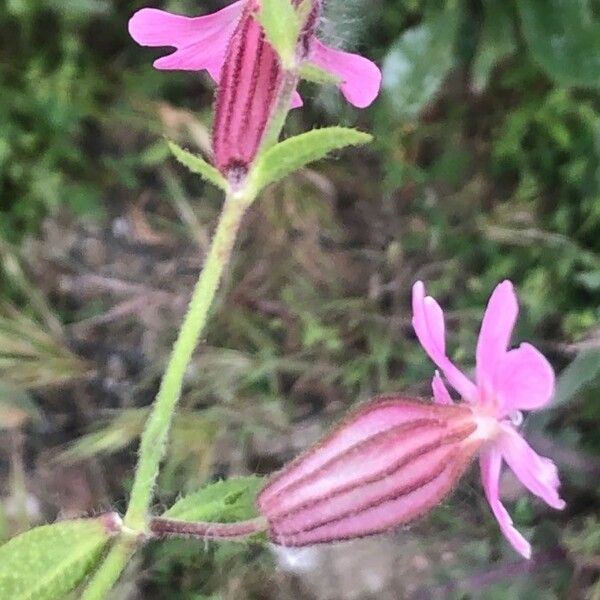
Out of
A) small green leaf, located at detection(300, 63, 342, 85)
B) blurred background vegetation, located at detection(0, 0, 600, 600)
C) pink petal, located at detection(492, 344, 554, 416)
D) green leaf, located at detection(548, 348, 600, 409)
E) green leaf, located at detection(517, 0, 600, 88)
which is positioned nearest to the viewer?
pink petal, located at detection(492, 344, 554, 416)

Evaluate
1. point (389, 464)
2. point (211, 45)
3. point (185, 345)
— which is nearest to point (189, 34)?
point (211, 45)

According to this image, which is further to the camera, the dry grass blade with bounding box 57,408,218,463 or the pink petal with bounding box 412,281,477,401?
the dry grass blade with bounding box 57,408,218,463

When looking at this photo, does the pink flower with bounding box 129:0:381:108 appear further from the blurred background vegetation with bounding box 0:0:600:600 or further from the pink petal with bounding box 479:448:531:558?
the blurred background vegetation with bounding box 0:0:600:600

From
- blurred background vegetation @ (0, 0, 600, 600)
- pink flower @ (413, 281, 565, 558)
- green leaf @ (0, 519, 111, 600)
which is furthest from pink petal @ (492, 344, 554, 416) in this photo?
blurred background vegetation @ (0, 0, 600, 600)

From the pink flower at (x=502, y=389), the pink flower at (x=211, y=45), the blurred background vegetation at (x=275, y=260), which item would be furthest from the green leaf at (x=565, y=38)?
the pink flower at (x=502, y=389)

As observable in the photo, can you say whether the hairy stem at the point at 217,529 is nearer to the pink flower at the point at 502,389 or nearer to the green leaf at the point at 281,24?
the pink flower at the point at 502,389

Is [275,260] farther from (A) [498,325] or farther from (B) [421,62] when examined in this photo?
(A) [498,325]
